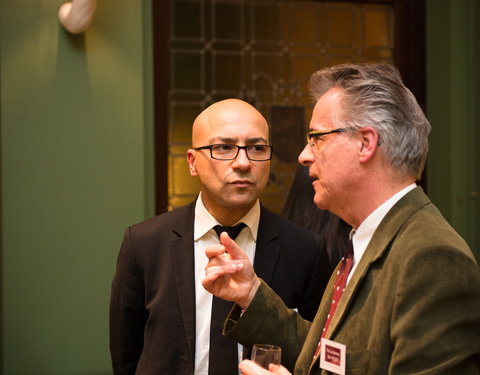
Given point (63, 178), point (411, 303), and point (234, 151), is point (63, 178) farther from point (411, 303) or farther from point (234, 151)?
point (411, 303)

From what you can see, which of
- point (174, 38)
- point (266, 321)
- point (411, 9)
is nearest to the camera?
point (266, 321)

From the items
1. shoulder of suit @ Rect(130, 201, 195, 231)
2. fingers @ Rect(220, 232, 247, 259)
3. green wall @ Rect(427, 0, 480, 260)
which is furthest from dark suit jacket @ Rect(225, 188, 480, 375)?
green wall @ Rect(427, 0, 480, 260)

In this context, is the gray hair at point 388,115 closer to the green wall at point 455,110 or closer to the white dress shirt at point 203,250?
the white dress shirt at point 203,250

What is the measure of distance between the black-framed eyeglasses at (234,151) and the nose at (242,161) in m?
0.01

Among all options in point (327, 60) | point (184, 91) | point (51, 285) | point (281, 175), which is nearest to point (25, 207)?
point (51, 285)

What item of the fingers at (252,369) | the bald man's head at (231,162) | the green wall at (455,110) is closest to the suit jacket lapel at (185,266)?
the bald man's head at (231,162)

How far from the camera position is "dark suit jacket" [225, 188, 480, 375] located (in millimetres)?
1318

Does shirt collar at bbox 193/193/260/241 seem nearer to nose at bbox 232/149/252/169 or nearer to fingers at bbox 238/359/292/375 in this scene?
nose at bbox 232/149/252/169

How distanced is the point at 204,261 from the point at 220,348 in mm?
319

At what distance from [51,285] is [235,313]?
91.2 inches

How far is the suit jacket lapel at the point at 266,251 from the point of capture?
2.27 meters

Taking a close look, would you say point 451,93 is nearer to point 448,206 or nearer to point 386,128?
point 448,206

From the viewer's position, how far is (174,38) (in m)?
4.52

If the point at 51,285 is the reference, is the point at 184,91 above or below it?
above
